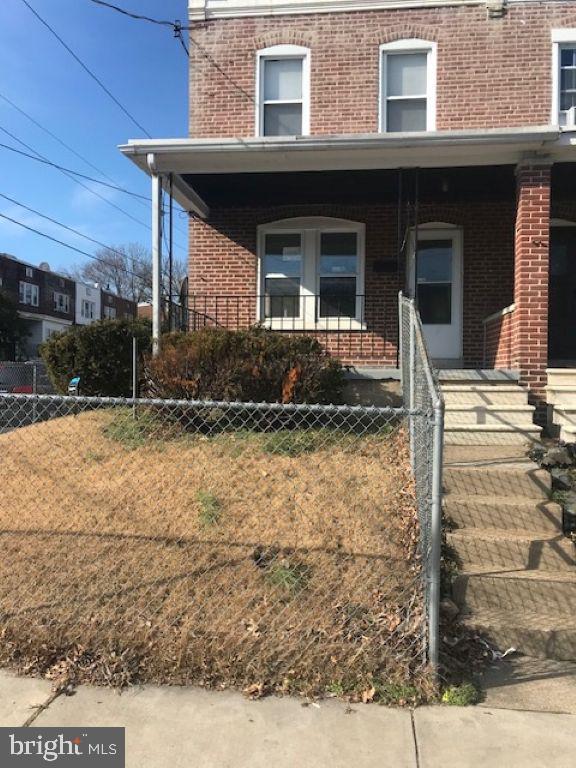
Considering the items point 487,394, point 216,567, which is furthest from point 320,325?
point 216,567

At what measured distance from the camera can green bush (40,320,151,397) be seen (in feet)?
24.9

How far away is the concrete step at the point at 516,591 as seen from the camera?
3713mm

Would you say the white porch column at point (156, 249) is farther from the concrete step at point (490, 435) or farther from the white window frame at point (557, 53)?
the white window frame at point (557, 53)

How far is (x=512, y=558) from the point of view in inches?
160

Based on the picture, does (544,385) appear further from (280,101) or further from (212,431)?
(280,101)

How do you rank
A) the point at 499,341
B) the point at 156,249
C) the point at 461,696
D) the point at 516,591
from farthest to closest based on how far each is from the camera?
the point at 499,341, the point at 156,249, the point at 516,591, the point at 461,696

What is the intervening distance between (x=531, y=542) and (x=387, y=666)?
151 cm

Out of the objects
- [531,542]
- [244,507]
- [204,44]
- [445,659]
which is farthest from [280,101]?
[445,659]

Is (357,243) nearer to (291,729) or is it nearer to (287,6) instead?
(287,6)

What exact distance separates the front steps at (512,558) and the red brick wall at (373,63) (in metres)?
7.08

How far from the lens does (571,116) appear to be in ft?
30.1

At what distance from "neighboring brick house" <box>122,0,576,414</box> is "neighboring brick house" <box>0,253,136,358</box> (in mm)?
31812

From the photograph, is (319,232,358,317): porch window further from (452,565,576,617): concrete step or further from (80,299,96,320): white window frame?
(80,299,96,320): white window frame

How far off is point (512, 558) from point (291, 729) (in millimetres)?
1967
